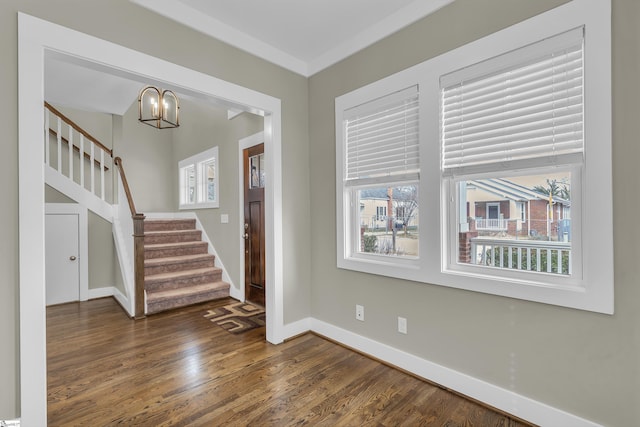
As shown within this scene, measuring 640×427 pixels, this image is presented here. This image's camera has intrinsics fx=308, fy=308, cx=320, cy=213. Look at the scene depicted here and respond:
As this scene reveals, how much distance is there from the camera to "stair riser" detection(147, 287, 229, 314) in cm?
378

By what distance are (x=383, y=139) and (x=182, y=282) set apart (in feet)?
11.2

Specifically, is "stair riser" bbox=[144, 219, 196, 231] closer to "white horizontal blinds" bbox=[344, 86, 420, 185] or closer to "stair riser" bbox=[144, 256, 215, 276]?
"stair riser" bbox=[144, 256, 215, 276]

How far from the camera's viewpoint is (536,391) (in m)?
1.77

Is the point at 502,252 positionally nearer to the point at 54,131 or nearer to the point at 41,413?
the point at 41,413

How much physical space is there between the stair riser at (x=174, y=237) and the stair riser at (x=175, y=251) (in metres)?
0.28

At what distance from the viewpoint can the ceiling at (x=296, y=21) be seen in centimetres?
226

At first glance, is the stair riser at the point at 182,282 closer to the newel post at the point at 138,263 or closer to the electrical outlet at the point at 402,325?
the newel post at the point at 138,263

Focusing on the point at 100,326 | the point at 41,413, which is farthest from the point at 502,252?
the point at 100,326

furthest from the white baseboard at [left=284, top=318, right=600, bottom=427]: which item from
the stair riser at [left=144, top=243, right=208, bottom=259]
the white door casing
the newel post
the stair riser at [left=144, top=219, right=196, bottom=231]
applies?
the white door casing

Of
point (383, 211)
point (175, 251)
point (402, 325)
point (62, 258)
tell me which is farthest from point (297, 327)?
point (62, 258)

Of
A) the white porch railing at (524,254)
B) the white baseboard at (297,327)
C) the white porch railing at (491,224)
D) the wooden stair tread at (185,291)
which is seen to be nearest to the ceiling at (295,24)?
the white porch railing at (491,224)

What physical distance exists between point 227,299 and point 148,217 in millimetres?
2723

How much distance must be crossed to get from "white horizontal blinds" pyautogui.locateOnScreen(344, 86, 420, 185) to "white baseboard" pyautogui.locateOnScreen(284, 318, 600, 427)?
4.58 feet

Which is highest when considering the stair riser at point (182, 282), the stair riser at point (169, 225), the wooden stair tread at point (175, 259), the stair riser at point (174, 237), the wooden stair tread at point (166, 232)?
the stair riser at point (169, 225)
